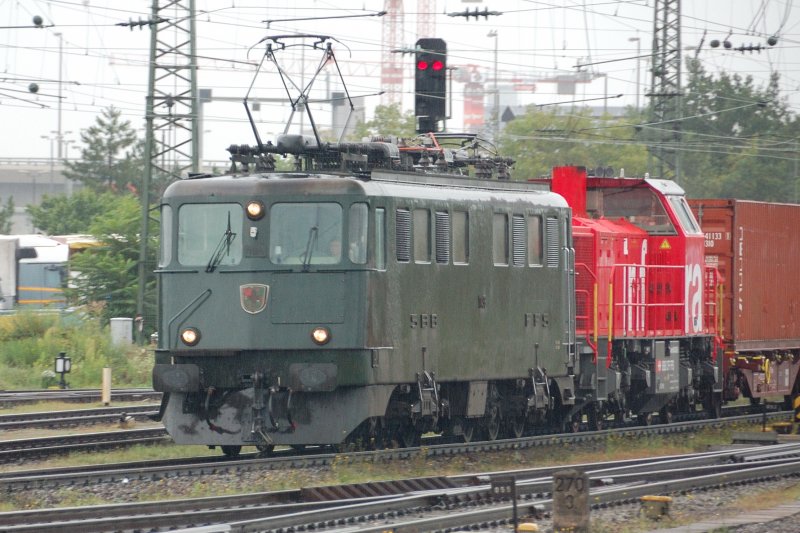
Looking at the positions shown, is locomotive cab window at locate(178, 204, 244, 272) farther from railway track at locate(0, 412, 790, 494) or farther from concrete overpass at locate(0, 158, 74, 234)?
concrete overpass at locate(0, 158, 74, 234)

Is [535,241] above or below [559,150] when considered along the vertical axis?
below

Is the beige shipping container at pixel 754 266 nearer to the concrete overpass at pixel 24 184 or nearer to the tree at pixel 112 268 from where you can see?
the tree at pixel 112 268

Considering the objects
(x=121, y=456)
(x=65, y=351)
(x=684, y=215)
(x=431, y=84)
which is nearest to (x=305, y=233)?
(x=121, y=456)

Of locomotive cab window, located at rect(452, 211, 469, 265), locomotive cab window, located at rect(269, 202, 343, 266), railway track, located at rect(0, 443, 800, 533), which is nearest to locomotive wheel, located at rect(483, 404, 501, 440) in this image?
locomotive cab window, located at rect(452, 211, 469, 265)

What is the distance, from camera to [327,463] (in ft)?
49.7

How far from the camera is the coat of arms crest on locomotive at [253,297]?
610 inches

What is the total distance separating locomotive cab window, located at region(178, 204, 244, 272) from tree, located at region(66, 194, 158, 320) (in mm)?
21396

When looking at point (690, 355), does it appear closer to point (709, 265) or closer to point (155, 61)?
point (709, 265)

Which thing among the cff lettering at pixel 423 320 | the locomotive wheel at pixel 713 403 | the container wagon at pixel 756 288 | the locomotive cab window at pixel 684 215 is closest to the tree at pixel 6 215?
the container wagon at pixel 756 288

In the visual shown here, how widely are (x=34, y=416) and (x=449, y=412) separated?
8017mm

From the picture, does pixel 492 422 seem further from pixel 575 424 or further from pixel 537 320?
pixel 575 424

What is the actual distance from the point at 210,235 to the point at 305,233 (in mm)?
1142

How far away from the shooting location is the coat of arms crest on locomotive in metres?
15.5

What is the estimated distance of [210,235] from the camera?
15891 mm
